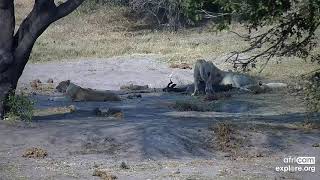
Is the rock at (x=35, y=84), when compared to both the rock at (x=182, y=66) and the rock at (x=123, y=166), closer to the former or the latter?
the rock at (x=182, y=66)

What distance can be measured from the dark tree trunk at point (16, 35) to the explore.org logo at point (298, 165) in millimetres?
4692

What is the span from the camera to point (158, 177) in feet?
25.5

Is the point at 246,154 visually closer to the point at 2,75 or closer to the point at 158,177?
the point at 158,177

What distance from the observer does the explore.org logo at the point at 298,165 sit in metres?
8.27

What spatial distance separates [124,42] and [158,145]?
2254cm

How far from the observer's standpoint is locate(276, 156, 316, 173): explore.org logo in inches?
325

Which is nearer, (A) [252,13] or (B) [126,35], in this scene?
(A) [252,13]

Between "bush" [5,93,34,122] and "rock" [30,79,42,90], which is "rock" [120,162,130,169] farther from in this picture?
"rock" [30,79,42,90]

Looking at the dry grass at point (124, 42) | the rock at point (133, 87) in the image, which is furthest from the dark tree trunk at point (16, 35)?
the dry grass at point (124, 42)

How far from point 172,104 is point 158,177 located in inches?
314

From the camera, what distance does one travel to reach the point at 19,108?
11.3 metres

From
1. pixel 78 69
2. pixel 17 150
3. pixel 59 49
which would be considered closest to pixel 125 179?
pixel 17 150

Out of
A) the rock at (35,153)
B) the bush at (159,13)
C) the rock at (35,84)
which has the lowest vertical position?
the rock at (35,153)

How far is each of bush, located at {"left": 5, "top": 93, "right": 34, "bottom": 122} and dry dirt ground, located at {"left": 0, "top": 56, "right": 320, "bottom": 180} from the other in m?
0.33
